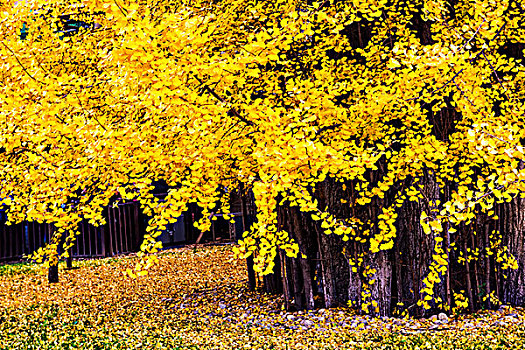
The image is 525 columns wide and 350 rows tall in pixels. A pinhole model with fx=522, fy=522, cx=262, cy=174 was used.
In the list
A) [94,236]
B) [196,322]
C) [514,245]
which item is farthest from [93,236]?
[514,245]

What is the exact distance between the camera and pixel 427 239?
6.68 meters

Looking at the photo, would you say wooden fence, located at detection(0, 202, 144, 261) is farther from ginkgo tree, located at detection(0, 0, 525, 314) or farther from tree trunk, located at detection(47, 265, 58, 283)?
ginkgo tree, located at detection(0, 0, 525, 314)

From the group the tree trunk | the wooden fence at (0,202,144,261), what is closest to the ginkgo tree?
the tree trunk

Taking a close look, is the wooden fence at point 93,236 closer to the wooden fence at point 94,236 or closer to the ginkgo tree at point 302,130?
the wooden fence at point 94,236

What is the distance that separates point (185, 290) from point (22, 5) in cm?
610

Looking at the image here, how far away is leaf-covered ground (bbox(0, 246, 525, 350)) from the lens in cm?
590

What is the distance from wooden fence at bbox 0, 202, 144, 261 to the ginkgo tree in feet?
29.9

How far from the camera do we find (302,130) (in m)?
4.21

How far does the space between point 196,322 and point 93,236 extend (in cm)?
1095

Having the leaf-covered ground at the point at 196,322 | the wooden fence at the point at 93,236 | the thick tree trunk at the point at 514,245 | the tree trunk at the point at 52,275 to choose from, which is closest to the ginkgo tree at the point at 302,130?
the thick tree trunk at the point at 514,245

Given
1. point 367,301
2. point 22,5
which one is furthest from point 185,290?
point 22,5

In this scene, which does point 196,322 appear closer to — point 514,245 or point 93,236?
point 514,245

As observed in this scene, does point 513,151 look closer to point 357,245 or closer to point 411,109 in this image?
point 411,109

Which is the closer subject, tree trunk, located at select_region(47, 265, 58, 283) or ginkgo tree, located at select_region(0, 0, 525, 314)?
ginkgo tree, located at select_region(0, 0, 525, 314)
